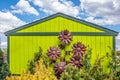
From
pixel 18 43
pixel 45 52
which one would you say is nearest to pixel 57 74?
pixel 45 52

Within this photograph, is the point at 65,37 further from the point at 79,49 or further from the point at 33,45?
the point at 33,45

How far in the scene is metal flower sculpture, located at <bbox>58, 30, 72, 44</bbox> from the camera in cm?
2342

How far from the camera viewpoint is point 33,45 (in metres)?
24.1

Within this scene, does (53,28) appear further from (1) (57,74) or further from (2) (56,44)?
(1) (57,74)

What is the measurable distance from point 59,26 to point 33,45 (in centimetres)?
198

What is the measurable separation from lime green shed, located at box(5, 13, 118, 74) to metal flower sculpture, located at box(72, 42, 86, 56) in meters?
0.47

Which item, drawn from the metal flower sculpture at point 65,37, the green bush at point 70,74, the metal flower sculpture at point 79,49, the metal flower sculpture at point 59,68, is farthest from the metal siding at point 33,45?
the green bush at point 70,74

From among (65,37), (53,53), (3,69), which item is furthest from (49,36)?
(3,69)

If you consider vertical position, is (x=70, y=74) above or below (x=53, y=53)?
below

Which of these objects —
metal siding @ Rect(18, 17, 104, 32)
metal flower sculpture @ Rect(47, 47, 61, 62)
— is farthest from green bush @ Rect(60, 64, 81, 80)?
metal siding @ Rect(18, 17, 104, 32)

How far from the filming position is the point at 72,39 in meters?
23.7

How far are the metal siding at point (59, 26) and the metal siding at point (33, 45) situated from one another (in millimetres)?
430

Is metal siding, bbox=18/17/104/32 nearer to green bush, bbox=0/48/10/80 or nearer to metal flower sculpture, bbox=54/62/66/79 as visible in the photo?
metal flower sculpture, bbox=54/62/66/79

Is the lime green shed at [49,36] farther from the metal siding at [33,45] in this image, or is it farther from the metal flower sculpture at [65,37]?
the metal flower sculpture at [65,37]
